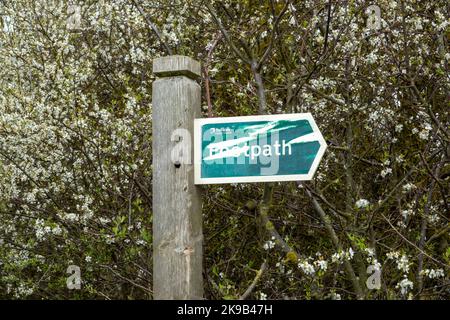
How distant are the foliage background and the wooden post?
1660 millimetres

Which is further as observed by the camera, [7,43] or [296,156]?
[7,43]

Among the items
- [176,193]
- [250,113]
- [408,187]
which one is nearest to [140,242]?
[250,113]

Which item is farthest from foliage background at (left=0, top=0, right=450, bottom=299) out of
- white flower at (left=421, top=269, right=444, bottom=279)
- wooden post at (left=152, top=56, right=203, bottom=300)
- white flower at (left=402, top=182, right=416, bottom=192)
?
wooden post at (left=152, top=56, right=203, bottom=300)

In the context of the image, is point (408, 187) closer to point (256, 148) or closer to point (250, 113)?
point (250, 113)

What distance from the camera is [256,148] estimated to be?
2.53m

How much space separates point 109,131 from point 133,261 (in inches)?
37.3

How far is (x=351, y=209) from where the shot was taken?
177 inches

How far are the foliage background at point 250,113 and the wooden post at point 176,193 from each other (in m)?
1.66

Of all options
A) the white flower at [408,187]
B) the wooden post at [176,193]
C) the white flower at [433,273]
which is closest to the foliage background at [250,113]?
the white flower at [408,187]

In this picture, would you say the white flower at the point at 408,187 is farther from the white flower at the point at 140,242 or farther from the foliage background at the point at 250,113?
the white flower at the point at 140,242

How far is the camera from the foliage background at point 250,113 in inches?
175

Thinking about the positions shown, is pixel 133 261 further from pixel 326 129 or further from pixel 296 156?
pixel 296 156

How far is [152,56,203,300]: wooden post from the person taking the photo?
2502 millimetres
